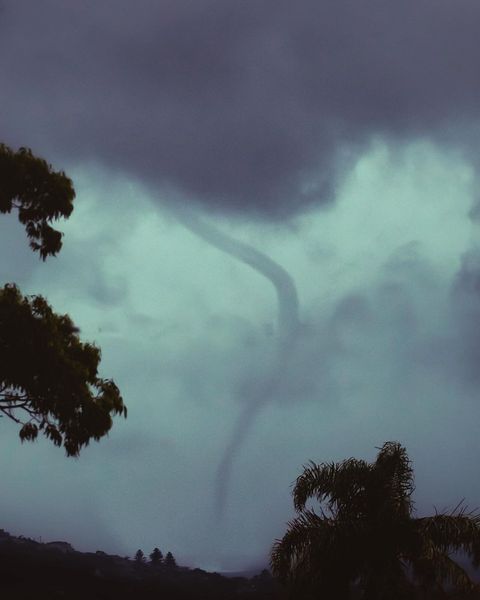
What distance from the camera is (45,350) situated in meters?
15.5

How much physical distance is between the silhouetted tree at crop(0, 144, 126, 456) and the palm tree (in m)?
6.79

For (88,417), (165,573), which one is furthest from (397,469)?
(165,573)

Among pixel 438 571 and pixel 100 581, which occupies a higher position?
pixel 100 581

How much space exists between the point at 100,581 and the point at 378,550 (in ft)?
137

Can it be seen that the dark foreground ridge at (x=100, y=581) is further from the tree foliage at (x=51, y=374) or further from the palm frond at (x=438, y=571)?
the tree foliage at (x=51, y=374)

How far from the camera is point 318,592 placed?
63.9 feet

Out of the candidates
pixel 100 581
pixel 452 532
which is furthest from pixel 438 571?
pixel 100 581

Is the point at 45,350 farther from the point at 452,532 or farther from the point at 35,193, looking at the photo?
the point at 452,532

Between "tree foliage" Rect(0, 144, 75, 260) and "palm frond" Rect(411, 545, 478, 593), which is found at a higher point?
"tree foliage" Rect(0, 144, 75, 260)

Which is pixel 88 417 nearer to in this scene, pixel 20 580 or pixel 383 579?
pixel 383 579

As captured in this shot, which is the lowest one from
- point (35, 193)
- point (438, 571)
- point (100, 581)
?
point (438, 571)

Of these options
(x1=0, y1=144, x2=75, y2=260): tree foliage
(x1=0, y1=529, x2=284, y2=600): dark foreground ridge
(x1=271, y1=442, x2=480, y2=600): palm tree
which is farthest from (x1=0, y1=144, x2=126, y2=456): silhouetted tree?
(x1=0, y1=529, x2=284, y2=600): dark foreground ridge

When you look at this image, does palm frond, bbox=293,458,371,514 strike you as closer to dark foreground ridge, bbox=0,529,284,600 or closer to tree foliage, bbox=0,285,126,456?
tree foliage, bbox=0,285,126,456

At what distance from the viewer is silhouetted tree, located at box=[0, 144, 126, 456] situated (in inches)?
605
